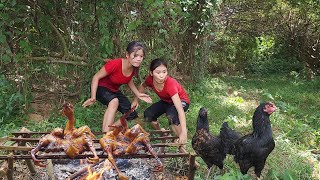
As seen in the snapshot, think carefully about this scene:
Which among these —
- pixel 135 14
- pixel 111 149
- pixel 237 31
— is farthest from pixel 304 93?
pixel 111 149

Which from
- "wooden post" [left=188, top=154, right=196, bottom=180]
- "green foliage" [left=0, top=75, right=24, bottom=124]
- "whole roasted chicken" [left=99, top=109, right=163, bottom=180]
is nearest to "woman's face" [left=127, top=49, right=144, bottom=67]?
"whole roasted chicken" [left=99, top=109, right=163, bottom=180]

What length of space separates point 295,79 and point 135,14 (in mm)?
8434

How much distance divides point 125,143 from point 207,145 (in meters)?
1.14

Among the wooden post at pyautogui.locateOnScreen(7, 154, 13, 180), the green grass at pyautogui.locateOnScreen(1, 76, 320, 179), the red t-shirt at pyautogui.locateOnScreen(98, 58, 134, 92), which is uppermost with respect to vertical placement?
the red t-shirt at pyautogui.locateOnScreen(98, 58, 134, 92)

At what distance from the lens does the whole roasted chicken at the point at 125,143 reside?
8.93ft

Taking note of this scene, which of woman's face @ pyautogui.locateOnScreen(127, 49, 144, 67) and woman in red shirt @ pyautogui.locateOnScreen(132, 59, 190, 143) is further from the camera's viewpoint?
woman's face @ pyautogui.locateOnScreen(127, 49, 144, 67)

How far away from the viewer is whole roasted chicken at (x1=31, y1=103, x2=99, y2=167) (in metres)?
2.64

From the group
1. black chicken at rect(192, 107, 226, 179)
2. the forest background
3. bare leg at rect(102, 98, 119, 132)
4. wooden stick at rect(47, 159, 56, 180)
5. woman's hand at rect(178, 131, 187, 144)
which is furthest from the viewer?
the forest background

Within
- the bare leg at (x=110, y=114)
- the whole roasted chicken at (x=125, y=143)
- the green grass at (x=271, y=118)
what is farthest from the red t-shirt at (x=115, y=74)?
the whole roasted chicken at (x=125, y=143)

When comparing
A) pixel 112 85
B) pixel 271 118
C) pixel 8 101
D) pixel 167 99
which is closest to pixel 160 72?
pixel 167 99

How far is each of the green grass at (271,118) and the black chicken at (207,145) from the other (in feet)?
0.57

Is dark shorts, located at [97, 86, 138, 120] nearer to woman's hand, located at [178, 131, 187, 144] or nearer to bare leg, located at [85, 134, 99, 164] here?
woman's hand, located at [178, 131, 187, 144]

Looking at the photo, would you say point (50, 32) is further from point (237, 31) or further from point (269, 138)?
point (237, 31)

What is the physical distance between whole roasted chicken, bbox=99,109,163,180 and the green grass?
0.80 meters
